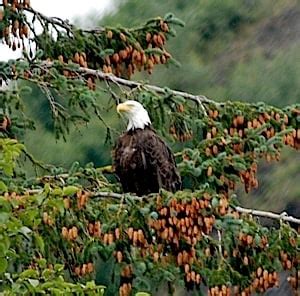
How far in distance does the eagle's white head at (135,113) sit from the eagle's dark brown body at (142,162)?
0.17 ft

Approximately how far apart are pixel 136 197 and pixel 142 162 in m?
1.16

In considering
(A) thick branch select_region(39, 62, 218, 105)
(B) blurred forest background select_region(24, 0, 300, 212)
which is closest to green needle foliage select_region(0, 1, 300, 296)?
(A) thick branch select_region(39, 62, 218, 105)

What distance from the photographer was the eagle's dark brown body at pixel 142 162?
6391 millimetres

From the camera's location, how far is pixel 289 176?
53.9 ft

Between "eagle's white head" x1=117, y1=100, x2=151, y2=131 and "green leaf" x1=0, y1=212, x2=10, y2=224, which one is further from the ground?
"eagle's white head" x1=117, y1=100, x2=151, y2=131

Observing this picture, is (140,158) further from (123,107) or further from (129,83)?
(129,83)

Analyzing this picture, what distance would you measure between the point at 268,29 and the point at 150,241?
16.5m

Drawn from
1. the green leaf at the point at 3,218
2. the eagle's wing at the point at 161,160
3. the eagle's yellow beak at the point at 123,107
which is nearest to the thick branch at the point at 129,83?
the eagle's yellow beak at the point at 123,107

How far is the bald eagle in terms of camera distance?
638 centimetres

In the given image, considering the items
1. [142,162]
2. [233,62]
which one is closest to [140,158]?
[142,162]

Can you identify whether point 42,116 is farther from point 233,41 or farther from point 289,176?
point 233,41

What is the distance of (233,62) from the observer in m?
20.1

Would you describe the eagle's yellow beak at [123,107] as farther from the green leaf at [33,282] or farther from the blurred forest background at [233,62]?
the blurred forest background at [233,62]

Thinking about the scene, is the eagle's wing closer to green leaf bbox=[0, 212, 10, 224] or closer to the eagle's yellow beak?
the eagle's yellow beak
